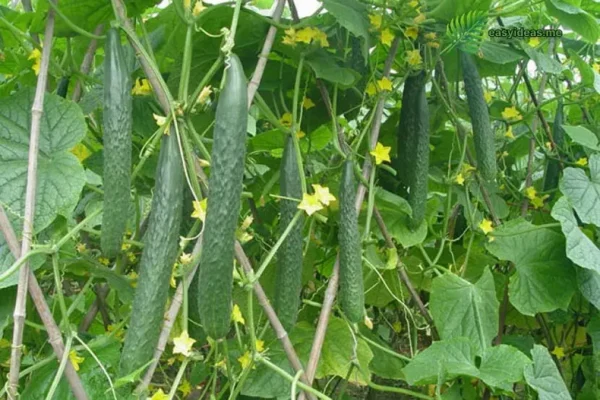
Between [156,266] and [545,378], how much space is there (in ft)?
3.05

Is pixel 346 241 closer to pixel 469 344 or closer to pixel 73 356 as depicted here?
pixel 469 344

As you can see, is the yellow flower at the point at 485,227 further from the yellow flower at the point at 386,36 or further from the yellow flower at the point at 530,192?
the yellow flower at the point at 386,36

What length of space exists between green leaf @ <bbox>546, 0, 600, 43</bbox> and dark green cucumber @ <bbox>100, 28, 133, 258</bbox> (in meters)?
1.00

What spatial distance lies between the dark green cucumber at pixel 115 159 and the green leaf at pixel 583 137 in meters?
1.29

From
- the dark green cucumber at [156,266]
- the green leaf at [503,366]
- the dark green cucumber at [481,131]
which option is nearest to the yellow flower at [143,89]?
the dark green cucumber at [156,266]

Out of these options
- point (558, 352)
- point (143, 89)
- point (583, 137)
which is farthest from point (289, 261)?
point (558, 352)

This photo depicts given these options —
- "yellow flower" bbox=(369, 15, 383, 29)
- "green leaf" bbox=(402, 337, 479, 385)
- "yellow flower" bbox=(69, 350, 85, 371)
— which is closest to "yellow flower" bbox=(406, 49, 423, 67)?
"yellow flower" bbox=(369, 15, 383, 29)

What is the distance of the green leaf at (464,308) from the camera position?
64.3 inches

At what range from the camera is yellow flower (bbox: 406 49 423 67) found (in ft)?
5.32

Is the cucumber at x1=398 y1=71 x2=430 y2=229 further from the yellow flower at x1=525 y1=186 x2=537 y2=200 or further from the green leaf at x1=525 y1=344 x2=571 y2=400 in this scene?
the yellow flower at x1=525 y1=186 x2=537 y2=200

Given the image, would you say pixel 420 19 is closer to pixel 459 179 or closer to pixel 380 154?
pixel 380 154

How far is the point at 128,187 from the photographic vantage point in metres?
1.09

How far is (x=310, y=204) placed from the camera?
4.11 ft

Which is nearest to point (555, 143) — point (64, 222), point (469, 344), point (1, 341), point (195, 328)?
point (469, 344)
